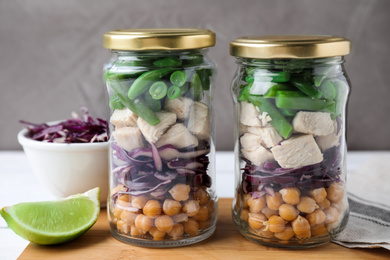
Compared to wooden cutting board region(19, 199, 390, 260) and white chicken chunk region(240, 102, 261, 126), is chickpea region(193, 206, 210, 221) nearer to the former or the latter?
wooden cutting board region(19, 199, 390, 260)

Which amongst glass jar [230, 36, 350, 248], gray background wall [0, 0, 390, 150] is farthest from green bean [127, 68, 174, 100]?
gray background wall [0, 0, 390, 150]

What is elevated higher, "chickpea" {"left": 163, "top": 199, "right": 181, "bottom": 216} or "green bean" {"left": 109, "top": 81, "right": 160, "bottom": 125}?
"green bean" {"left": 109, "top": 81, "right": 160, "bottom": 125}

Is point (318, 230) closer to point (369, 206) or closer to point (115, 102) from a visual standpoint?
point (369, 206)

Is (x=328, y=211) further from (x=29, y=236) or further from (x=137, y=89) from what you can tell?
(x=29, y=236)

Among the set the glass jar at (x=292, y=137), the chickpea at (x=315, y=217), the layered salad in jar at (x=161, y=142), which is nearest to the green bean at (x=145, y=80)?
the layered salad in jar at (x=161, y=142)

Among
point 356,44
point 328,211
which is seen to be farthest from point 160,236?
point 356,44

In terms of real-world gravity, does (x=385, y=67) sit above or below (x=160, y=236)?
above
